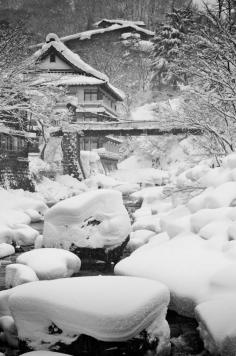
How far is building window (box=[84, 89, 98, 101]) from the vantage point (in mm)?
38406

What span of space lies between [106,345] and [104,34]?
56.8 m

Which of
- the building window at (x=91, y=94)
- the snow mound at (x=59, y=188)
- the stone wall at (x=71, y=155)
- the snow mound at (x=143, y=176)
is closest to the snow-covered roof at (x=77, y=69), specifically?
the building window at (x=91, y=94)

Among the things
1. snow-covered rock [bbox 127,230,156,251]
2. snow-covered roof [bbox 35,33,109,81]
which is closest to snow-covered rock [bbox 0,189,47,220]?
snow-covered rock [bbox 127,230,156,251]

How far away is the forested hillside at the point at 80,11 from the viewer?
66312mm

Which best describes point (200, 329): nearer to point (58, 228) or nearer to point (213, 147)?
point (58, 228)

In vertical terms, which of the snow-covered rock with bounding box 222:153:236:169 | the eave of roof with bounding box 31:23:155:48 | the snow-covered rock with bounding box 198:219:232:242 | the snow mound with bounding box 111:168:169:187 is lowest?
the snow mound with bounding box 111:168:169:187

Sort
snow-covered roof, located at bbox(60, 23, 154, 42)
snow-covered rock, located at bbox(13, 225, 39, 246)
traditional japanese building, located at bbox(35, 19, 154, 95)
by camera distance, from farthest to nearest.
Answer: snow-covered roof, located at bbox(60, 23, 154, 42) → traditional japanese building, located at bbox(35, 19, 154, 95) → snow-covered rock, located at bbox(13, 225, 39, 246)

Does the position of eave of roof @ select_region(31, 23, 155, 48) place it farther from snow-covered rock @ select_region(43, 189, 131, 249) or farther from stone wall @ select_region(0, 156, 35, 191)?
snow-covered rock @ select_region(43, 189, 131, 249)

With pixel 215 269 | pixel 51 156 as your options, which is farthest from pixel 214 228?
pixel 51 156

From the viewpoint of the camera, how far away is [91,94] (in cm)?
3850

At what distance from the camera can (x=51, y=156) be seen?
33375 mm

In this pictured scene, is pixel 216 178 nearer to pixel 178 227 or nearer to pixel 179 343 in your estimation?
pixel 178 227

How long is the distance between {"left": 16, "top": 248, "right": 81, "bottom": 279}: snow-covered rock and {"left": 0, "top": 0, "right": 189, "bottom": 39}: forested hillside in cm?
6350

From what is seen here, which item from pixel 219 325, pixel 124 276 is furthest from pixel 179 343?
pixel 124 276
